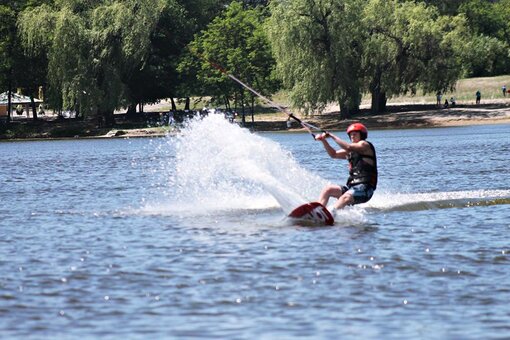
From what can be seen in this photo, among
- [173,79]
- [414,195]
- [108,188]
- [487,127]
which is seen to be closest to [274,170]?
[414,195]

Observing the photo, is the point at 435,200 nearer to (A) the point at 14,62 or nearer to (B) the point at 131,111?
Result: (A) the point at 14,62

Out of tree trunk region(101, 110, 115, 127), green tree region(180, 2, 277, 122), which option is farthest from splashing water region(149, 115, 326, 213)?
tree trunk region(101, 110, 115, 127)

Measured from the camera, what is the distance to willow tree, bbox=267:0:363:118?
71.5 meters

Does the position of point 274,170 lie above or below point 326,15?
below

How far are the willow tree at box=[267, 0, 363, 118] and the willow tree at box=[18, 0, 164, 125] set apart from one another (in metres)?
10.3

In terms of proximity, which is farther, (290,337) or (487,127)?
(487,127)

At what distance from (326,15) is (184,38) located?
791 inches

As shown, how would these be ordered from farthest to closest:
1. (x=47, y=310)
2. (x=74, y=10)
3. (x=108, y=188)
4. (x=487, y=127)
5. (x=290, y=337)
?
(x=74, y=10) → (x=487, y=127) → (x=108, y=188) → (x=47, y=310) → (x=290, y=337)

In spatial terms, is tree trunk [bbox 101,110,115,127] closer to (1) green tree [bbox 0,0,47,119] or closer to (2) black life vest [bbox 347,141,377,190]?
(1) green tree [bbox 0,0,47,119]

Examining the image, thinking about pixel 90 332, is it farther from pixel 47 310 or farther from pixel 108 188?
pixel 108 188

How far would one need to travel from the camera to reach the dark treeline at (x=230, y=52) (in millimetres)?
72188

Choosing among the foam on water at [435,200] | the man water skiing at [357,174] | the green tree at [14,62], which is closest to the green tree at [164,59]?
the green tree at [14,62]

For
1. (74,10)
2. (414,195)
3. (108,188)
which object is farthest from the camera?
(74,10)

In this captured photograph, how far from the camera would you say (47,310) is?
1245 cm
